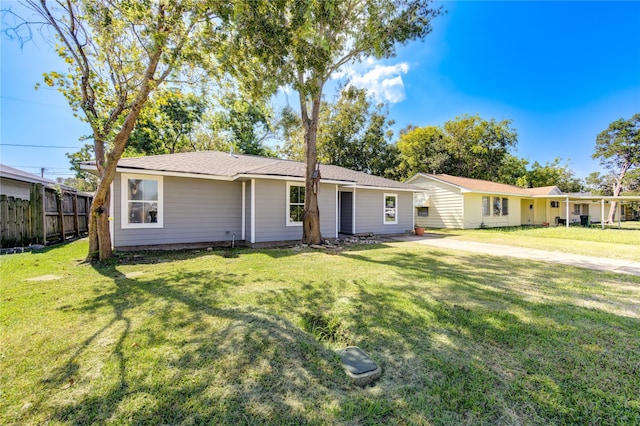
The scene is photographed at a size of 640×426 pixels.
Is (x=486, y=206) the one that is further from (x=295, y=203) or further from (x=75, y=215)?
(x=75, y=215)

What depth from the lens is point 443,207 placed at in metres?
17.4

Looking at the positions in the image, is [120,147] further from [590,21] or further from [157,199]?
[590,21]

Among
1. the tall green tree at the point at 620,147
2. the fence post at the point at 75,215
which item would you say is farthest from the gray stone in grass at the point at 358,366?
the tall green tree at the point at 620,147

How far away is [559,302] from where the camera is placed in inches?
155

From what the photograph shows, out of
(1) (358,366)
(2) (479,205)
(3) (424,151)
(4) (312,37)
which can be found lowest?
(1) (358,366)

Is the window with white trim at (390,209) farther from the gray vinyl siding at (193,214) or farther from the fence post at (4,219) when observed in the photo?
the fence post at (4,219)

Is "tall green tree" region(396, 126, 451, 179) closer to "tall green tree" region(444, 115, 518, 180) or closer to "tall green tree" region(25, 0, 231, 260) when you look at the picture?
"tall green tree" region(444, 115, 518, 180)

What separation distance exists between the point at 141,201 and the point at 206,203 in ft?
6.12

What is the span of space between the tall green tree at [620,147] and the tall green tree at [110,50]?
1416 inches

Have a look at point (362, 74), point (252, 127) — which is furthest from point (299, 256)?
point (252, 127)

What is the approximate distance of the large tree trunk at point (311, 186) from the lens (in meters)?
8.93

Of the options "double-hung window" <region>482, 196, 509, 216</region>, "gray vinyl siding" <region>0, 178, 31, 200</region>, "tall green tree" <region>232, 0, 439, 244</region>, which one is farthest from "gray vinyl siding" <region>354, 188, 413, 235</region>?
"gray vinyl siding" <region>0, 178, 31, 200</region>

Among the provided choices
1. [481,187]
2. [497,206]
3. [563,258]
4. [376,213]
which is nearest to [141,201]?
[376,213]

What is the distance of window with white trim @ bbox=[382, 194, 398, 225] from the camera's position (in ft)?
44.2
